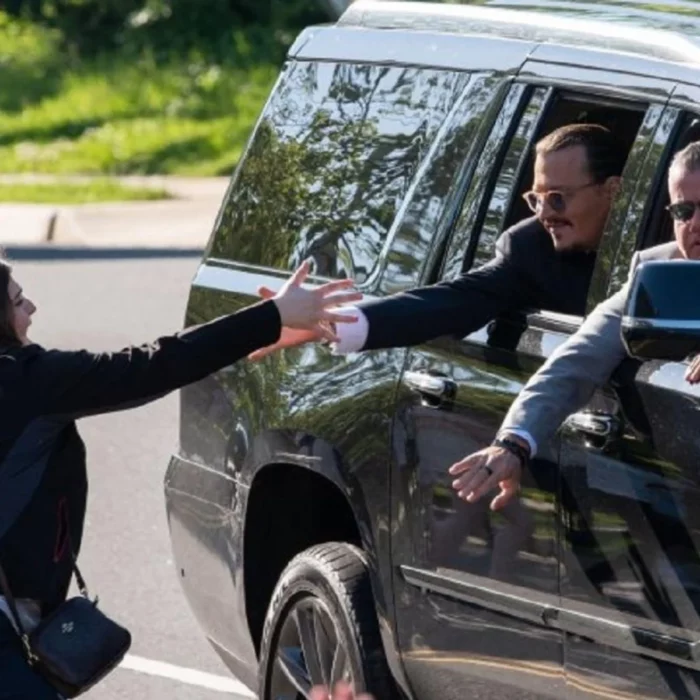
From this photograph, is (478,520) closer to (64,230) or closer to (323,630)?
(323,630)

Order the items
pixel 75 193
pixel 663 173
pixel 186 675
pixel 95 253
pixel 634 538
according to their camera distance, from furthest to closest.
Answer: pixel 75 193 → pixel 95 253 → pixel 186 675 → pixel 663 173 → pixel 634 538

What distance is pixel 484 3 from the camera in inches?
229

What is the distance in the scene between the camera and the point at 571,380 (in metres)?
4.46

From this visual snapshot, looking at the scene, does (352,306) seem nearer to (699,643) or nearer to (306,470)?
(306,470)

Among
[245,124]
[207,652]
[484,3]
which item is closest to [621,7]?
[484,3]

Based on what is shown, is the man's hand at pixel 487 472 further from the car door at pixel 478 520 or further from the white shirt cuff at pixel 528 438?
the car door at pixel 478 520

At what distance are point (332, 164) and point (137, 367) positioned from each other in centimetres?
125

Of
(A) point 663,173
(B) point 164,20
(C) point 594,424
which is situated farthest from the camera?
(B) point 164,20

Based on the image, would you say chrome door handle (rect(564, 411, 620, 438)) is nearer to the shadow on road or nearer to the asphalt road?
the asphalt road

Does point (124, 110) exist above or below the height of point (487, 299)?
below

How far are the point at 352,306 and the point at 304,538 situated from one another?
3.28 feet

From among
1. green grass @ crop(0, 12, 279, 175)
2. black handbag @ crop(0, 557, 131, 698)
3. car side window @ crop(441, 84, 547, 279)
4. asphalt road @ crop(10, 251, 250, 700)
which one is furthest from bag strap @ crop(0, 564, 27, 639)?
green grass @ crop(0, 12, 279, 175)

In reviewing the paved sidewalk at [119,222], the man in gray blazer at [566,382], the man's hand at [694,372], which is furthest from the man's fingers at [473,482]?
the paved sidewalk at [119,222]

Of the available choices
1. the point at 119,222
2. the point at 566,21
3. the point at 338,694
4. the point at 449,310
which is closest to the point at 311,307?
the point at 449,310
